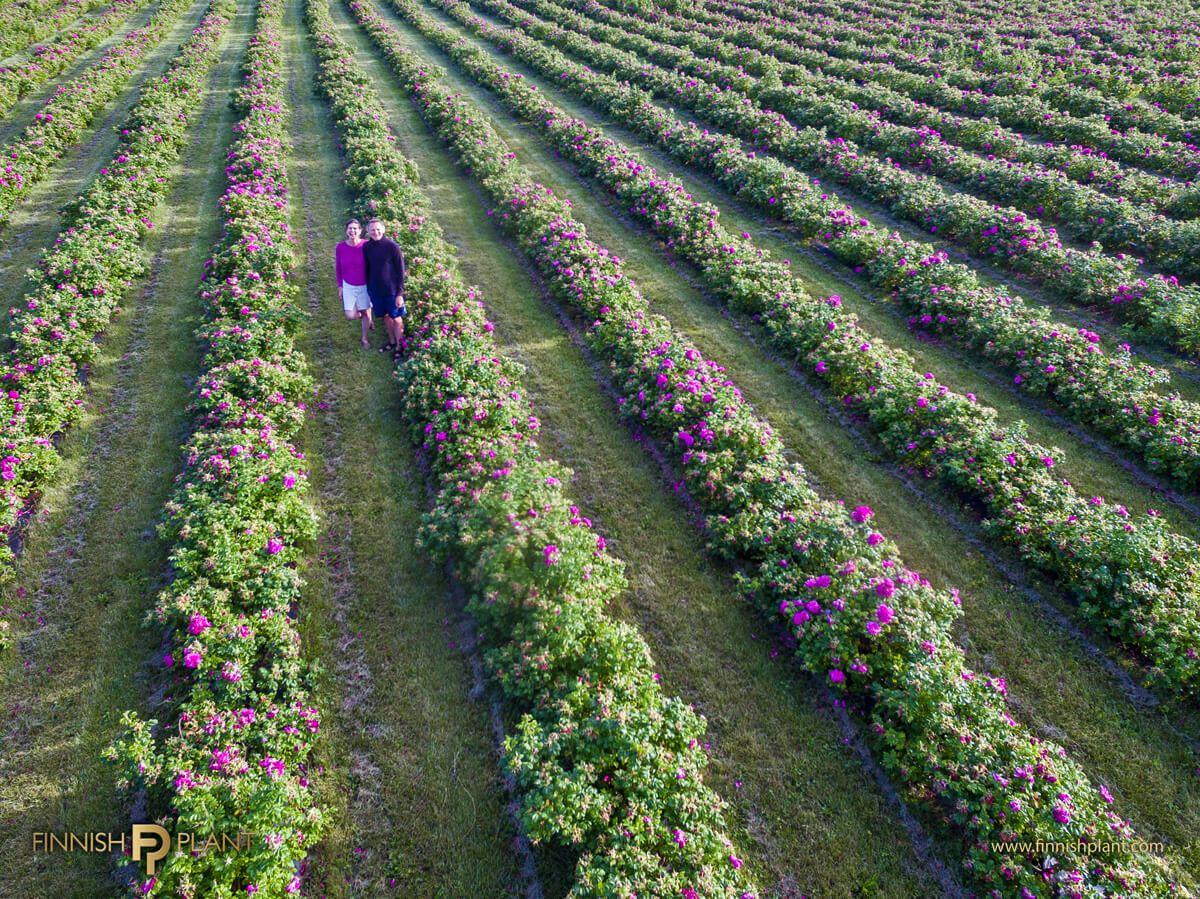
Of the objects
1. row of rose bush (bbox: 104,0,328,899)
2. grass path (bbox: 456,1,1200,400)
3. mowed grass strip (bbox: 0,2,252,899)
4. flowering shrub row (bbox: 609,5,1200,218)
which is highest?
flowering shrub row (bbox: 609,5,1200,218)

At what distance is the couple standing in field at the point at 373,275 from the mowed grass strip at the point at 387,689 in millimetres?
1205

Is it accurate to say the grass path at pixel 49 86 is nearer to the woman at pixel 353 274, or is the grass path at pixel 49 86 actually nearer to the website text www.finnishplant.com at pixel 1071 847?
the woman at pixel 353 274

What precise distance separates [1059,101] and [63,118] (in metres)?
35.6

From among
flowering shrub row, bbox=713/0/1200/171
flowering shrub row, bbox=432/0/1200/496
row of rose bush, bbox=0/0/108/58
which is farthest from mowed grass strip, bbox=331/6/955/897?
row of rose bush, bbox=0/0/108/58

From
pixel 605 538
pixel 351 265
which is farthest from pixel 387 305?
pixel 605 538

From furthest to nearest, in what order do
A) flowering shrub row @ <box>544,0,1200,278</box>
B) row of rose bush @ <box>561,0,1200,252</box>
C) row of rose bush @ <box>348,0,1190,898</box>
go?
row of rose bush @ <box>561,0,1200,252</box>, flowering shrub row @ <box>544,0,1200,278</box>, row of rose bush @ <box>348,0,1190,898</box>

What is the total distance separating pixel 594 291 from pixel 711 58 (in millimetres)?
25739

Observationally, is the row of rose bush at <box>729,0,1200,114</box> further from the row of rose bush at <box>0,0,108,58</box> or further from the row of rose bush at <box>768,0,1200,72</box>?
the row of rose bush at <box>0,0,108,58</box>

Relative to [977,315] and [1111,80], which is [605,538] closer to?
[977,315]

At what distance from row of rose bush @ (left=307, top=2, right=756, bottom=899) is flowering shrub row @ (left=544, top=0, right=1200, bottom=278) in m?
14.4

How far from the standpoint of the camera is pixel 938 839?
4832 millimetres

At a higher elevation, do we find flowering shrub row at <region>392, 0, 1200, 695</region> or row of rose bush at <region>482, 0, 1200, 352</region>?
row of rose bush at <region>482, 0, 1200, 352</region>

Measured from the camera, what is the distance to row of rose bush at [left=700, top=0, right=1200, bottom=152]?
18625 mm

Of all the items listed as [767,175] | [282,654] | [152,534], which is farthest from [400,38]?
[282,654]
